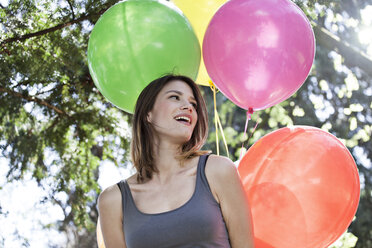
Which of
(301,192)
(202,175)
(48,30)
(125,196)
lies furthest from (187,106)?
(48,30)

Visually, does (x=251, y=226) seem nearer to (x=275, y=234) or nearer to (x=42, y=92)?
(x=275, y=234)

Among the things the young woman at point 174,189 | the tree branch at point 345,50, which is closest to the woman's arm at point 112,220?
the young woman at point 174,189

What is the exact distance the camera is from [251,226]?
1.81 metres

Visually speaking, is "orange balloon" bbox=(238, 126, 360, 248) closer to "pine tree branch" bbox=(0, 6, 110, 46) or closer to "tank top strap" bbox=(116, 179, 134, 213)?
"tank top strap" bbox=(116, 179, 134, 213)

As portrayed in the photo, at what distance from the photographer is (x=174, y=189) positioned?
1843mm

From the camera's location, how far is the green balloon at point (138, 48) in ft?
7.23

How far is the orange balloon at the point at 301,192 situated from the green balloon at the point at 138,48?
55cm

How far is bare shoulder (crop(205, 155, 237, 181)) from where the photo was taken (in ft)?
5.88

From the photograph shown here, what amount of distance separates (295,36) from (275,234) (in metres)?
0.83

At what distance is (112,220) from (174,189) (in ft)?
0.84

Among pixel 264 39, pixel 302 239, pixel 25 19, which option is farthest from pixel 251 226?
pixel 25 19

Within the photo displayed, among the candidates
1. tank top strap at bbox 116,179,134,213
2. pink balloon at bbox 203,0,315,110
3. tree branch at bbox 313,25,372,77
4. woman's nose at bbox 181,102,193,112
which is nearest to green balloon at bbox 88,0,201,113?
pink balloon at bbox 203,0,315,110

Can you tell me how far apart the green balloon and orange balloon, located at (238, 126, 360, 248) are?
55 cm

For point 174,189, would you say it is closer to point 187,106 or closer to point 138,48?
point 187,106
